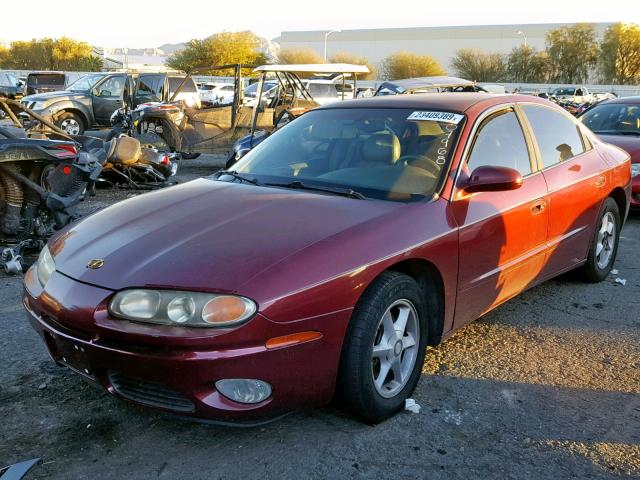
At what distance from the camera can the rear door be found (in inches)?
169

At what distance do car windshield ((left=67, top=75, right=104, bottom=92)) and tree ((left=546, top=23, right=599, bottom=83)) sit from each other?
58.6 m

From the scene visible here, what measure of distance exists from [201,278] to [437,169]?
5.14 ft

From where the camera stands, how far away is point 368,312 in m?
2.84

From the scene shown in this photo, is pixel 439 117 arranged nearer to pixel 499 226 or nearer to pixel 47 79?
pixel 499 226

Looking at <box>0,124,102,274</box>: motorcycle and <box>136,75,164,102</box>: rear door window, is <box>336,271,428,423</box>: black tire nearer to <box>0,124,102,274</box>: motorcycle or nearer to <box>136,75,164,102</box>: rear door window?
<box>0,124,102,274</box>: motorcycle

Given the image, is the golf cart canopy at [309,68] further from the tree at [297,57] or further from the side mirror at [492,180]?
the tree at [297,57]

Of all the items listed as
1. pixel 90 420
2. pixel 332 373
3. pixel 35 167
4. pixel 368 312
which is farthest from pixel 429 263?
pixel 35 167

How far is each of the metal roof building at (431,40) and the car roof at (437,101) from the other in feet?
295

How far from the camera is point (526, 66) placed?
65625 millimetres

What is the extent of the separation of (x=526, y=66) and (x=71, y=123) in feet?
189

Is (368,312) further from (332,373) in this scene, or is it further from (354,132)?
(354,132)

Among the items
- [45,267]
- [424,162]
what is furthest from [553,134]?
[45,267]

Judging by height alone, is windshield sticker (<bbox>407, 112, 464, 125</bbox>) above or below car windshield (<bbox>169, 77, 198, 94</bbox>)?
above

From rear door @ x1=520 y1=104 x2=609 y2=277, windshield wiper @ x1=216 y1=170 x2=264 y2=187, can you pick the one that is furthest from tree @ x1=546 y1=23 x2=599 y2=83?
windshield wiper @ x1=216 y1=170 x2=264 y2=187
